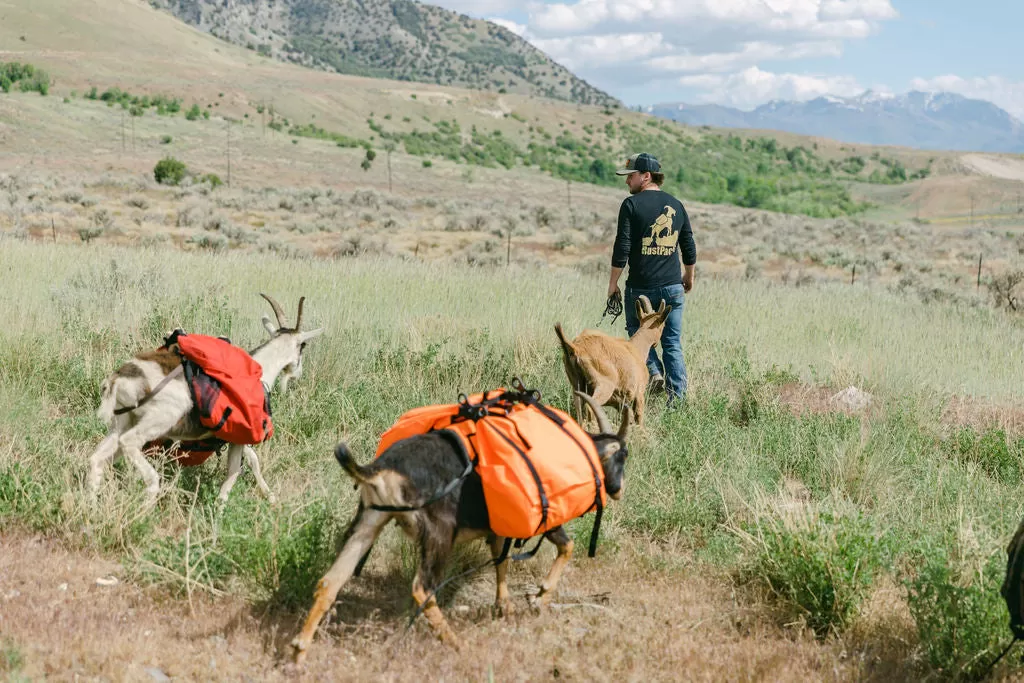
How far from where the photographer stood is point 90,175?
38.7m

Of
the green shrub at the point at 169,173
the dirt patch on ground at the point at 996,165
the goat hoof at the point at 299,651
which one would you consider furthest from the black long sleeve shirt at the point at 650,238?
the dirt patch on ground at the point at 996,165

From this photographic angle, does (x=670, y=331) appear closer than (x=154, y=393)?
No

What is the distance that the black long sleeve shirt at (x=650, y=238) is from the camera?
774cm

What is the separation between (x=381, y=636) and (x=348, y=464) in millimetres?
1008

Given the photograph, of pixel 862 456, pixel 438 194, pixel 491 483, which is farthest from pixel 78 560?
pixel 438 194

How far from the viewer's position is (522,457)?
4094 millimetres

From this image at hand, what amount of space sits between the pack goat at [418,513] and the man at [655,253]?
154 inches

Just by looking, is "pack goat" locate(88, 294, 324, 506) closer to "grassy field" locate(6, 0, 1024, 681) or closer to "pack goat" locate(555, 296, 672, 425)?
"grassy field" locate(6, 0, 1024, 681)

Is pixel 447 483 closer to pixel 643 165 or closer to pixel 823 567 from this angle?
pixel 823 567

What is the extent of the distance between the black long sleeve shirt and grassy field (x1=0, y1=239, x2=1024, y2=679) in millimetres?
1152

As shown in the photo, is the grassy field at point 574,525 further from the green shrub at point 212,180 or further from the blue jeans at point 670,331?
the green shrub at point 212,180

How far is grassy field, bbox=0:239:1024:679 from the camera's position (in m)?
4.45

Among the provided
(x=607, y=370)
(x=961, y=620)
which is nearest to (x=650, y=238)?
(x=607, y=370)

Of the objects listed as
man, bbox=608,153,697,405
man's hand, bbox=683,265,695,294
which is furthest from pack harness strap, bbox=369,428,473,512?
man's hand, bbox=683,265,695,294
